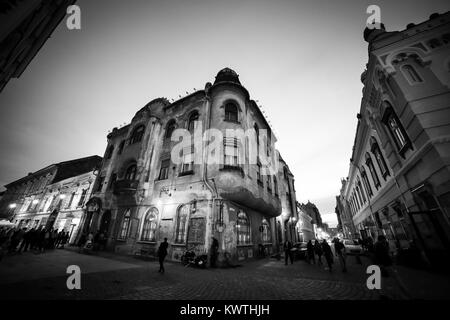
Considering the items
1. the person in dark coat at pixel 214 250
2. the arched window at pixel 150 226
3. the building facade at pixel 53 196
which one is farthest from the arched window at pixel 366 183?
the building facade at pixel 53 196

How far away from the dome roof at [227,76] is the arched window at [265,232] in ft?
49.7

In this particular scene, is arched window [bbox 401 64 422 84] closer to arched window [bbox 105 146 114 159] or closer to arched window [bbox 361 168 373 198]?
arched window [bbox 361 168 373 198]

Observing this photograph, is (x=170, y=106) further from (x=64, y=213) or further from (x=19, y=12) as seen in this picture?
(x=64, y=213)

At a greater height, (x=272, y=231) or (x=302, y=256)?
(x=272, y=231)

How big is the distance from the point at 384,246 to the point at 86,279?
12122mm

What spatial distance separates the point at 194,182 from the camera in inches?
548

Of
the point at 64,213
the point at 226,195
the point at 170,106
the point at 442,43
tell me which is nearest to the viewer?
the point at 442,43

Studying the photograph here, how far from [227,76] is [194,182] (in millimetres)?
11653

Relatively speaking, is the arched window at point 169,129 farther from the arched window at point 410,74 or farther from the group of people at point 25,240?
the arched window at point 410,74

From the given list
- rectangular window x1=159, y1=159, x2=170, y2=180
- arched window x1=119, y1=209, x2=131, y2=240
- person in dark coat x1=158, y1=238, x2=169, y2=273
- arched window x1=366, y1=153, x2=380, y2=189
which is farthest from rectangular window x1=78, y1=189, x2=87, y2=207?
arched window x1=366, y1=153, x2=380, y2=189

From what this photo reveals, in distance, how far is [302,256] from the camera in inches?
607
